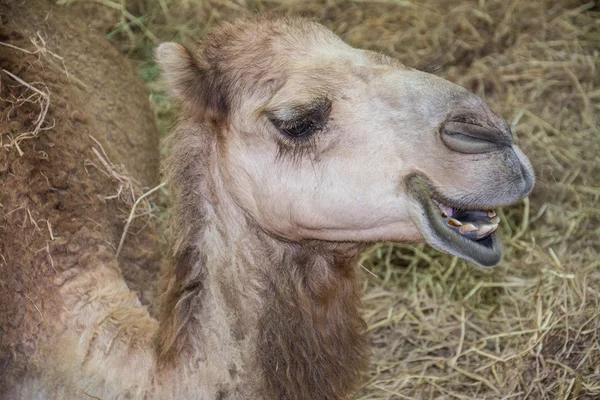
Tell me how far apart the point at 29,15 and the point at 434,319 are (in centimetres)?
276

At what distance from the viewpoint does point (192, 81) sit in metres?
2.98

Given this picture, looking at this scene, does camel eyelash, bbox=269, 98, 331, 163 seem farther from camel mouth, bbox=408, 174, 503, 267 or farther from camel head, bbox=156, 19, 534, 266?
camel mouth, bbox=408, 174, 503, 267

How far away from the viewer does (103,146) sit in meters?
3.81

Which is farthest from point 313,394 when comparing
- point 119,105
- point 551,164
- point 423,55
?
point 423,55

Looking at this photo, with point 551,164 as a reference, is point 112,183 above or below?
above

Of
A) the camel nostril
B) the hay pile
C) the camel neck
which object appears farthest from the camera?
the hay pile

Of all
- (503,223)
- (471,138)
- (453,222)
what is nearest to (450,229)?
(453,222)

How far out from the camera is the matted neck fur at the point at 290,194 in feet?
8.64

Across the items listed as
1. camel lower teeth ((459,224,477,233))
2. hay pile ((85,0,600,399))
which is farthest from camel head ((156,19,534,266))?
hay pile ((85,0,600,399))

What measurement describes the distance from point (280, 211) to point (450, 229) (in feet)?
1.98

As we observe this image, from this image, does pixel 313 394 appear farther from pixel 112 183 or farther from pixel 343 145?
pixel 112 183

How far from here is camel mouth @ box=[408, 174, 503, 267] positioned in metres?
2.55

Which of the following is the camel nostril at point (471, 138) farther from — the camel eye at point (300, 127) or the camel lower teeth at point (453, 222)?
the camel eye at point (300, 127)

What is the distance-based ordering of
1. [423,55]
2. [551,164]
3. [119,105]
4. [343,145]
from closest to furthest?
1. [343,145]
2. [119,105]
3. [551,164]
4. [423,55]
